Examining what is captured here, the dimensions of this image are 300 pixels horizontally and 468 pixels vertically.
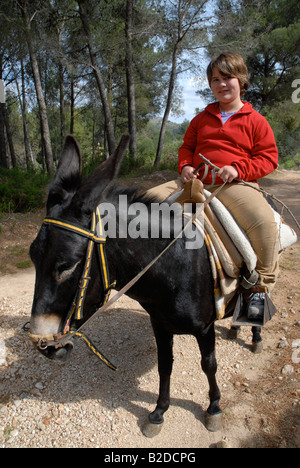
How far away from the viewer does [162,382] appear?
8.76 ft

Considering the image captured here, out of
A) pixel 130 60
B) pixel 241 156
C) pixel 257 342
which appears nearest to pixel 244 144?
pixel 241 156

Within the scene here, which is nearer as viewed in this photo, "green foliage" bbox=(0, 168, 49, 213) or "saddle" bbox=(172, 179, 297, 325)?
"saddle" bbox=(172, 179, 297, 325)

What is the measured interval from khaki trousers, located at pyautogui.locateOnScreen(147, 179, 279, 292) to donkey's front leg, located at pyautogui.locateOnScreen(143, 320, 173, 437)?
0.94 m

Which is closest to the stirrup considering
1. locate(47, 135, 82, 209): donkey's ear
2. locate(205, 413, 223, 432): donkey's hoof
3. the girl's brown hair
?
locate(205, 413, 223, 432): donkey's hoof

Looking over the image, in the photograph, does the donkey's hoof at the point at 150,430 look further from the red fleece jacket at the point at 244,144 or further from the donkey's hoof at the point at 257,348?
the red fleece jacket at the point at 244,144

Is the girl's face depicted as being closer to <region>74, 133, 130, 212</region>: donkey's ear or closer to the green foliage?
<region>74, 133, 130, 212</region>: donkey's ear

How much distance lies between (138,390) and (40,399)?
0.98 metres

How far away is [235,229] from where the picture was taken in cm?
228

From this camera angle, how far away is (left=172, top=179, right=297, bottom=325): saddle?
223 cm

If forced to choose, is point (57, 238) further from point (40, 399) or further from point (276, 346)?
point (276, 346)

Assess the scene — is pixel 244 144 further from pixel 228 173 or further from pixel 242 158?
pixel 228 173

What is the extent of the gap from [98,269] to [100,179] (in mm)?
548

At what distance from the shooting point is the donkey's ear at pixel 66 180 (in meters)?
1.82

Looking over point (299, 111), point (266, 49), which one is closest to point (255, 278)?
point (266, 49)
